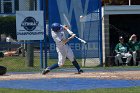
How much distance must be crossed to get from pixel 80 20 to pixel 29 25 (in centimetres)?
338

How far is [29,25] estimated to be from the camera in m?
21.9

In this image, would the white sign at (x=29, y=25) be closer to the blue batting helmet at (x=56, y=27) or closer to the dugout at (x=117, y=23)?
the dugout at (x=117, y=23)

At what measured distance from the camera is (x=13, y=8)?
23.2 metres

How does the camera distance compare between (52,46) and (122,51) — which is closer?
(122,51)

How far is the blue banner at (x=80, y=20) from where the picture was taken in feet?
77.2

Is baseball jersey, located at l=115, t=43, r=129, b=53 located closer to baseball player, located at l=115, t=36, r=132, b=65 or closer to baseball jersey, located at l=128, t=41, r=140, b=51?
baseball player, located at l=115, t=36, r=132, b=65

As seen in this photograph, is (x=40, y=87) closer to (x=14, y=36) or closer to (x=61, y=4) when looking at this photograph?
(x=14, y=36)

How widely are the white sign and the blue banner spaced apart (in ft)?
4.66

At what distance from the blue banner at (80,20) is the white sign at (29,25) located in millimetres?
1420

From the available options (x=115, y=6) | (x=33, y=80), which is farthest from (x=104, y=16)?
(x=33, y=80)

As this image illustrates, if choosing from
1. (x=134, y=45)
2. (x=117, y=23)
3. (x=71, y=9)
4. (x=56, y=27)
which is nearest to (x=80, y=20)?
(x=71, y=9)

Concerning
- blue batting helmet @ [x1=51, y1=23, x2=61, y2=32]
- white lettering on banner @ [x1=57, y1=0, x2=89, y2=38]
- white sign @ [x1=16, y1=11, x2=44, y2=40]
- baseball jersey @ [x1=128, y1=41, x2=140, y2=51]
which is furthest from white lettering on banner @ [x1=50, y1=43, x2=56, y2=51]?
blue batting helmet @ [x1=51, y1=23, x2=61, y2=32]

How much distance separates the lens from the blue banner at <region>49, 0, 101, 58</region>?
23.5 metres

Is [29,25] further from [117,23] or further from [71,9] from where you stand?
[117,23]
